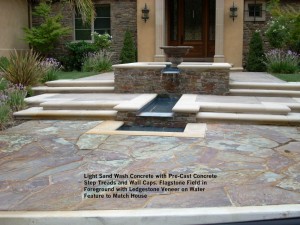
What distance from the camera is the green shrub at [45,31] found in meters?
13.9

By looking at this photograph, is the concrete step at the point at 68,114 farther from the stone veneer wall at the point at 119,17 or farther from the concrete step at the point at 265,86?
the stone veneer wall at the point at 119,17

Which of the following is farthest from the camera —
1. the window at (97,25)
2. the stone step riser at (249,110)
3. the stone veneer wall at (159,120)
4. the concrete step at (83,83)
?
the window at (97,25)

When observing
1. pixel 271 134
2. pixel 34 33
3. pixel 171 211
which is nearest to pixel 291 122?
pixel 271 134

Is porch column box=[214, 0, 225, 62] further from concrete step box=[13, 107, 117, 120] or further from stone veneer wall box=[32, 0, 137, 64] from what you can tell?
concrete step box=[13, 107, 117, 120]

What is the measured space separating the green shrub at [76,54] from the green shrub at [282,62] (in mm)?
6381

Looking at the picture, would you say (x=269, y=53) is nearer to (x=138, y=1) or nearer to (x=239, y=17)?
(x=239, y=17)

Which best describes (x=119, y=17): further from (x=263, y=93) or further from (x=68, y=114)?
(x=68, y=114)

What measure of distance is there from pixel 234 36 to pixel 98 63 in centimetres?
497

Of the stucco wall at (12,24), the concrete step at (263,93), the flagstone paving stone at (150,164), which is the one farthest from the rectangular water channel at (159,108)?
the stucco wall at (12,24)

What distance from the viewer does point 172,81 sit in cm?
831

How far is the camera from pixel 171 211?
2756 mm

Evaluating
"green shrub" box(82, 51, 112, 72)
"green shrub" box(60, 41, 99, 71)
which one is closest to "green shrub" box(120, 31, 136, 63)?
"green shrub" box(82, 51, 112, 72)

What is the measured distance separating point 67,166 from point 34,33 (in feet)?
36.9

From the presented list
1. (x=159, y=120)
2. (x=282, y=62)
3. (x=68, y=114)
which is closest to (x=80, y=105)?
(x=68, y=114)
